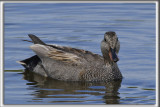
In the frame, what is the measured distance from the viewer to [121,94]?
13.3 metres

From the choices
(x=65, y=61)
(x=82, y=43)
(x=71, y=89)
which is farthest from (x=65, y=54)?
(x=82, y=43)

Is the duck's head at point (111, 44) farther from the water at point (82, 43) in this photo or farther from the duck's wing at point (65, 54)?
the water at point (82, 43)

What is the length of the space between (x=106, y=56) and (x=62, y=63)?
133 centimetres

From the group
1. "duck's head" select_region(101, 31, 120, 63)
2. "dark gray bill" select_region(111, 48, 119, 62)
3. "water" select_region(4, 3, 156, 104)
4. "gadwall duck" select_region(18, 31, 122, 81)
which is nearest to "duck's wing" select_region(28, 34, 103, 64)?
"gadwall duck" select_region(18, 31, 122, 81)

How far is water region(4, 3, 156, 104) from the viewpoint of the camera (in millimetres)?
13070

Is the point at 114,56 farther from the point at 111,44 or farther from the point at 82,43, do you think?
the point at 82,43

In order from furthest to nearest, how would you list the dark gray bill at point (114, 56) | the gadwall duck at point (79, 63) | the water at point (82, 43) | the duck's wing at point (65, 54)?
the duck's wing at point (65, 54), the gadwall duck at point (79, 63), the dark gray bill at point (114, 56), the water at point (82, 43)

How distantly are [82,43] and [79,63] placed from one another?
3.19m

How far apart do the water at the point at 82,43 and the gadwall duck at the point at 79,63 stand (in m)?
0.30

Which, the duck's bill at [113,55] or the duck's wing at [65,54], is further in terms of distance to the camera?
the duck's wing at [65,54]

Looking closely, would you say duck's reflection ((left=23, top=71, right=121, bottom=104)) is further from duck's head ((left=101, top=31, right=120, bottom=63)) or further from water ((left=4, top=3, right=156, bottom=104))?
duck's head ((left=101, top=31, right=120, bottom=63))

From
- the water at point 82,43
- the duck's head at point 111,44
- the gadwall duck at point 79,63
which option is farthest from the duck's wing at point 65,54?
the water at point 82,43

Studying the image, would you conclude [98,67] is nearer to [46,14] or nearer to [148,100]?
[148,100]

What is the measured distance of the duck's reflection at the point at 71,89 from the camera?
42.9 feet
